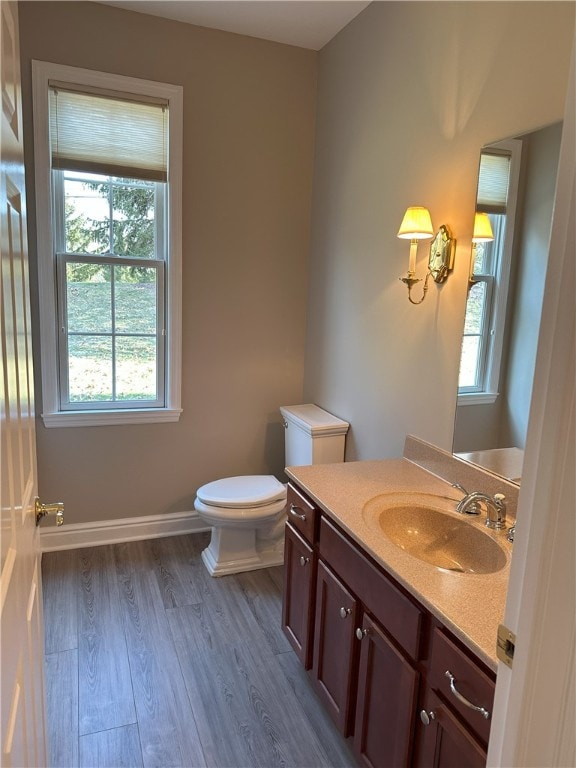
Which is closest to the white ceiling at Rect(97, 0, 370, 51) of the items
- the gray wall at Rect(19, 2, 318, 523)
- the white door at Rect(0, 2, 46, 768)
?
the gray wall at Rect(19, 2, 318, 523)

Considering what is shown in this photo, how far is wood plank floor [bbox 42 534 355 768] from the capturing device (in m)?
1.74

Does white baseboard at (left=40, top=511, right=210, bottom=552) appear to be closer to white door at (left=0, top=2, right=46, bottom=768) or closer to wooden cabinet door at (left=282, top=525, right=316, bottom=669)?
wooden cabinet door at (left=282, top=525, right=316, bottom=669)

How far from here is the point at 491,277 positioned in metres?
1.78

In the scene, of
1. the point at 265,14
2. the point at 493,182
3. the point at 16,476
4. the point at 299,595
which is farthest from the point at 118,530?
the point at 265,14

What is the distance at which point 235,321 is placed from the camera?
3.16m

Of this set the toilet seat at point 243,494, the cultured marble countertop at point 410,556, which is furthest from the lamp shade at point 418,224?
the toilet seat at point 243,494

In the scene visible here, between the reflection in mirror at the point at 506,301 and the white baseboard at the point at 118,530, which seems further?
the white baseboard at the point at 118,530

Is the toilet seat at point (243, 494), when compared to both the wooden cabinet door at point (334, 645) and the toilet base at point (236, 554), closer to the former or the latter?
the toilet base at point (236, 554)

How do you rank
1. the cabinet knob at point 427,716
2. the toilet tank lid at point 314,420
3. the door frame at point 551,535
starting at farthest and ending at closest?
the toilet tank lid at point 314,420 < the cabinet knob at point 427,716 < the door frame at point 551,535

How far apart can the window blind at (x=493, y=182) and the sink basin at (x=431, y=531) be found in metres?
1.05

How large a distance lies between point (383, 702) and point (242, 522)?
52.7 inches

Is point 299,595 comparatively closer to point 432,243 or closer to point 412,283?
point 412,283

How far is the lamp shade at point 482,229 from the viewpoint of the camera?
5.86 ft

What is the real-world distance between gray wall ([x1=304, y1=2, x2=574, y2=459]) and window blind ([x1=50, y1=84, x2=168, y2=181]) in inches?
37.7
